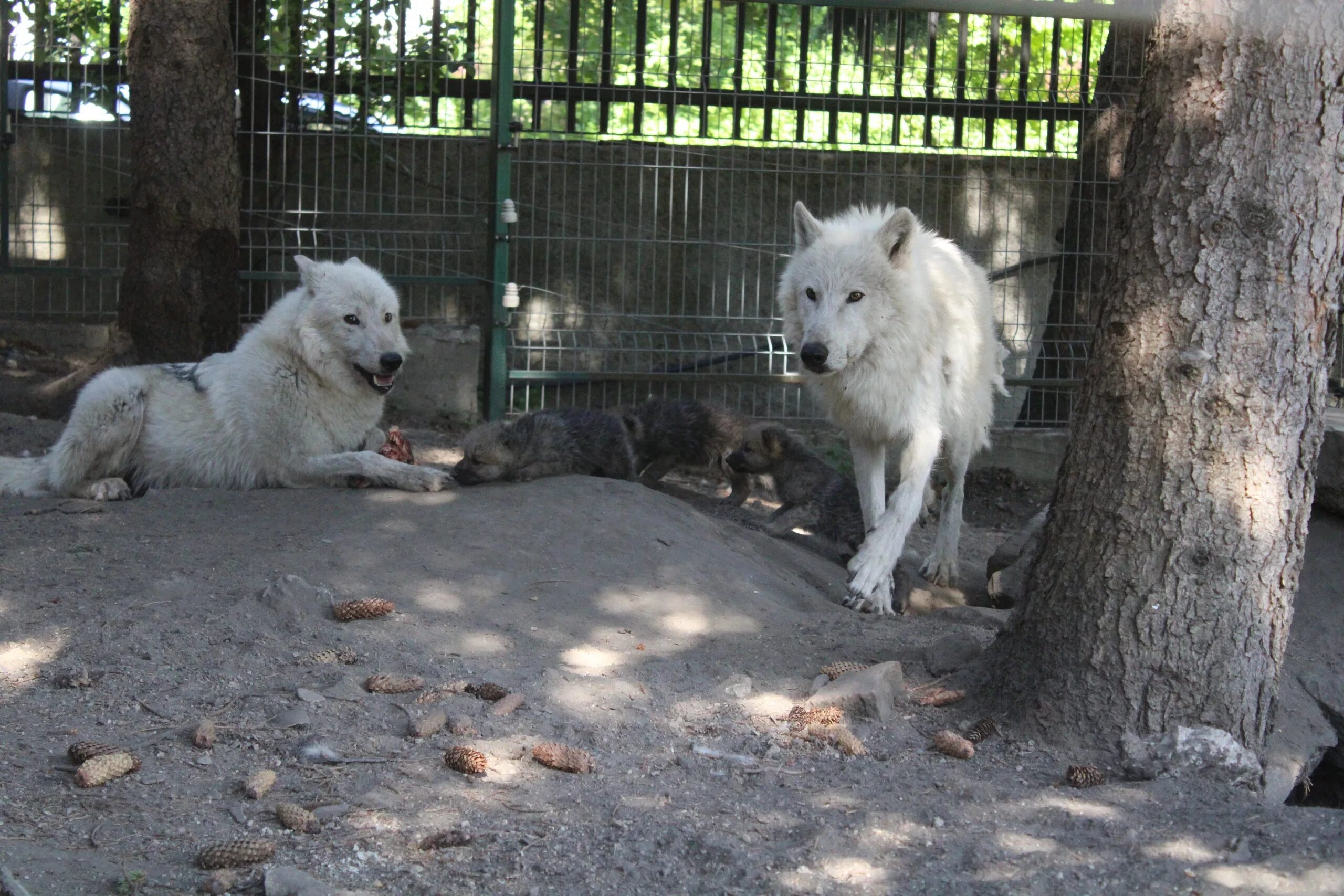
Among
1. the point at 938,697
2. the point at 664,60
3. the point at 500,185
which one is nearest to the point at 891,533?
the point at 938,697

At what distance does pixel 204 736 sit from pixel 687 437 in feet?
15.3

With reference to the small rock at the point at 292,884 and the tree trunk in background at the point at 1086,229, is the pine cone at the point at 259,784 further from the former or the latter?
the tree trunk in background at the point at 1086,229

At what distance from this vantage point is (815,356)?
5465 millimetres

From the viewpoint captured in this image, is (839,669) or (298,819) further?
(839,669)

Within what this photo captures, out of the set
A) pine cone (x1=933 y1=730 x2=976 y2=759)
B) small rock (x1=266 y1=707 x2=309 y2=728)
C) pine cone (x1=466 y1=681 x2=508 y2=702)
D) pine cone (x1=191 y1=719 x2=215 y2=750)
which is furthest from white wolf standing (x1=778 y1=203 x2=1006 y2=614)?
pine cone (x1=191 y1=719 x2=215 y2=750)

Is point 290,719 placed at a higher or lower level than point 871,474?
lower

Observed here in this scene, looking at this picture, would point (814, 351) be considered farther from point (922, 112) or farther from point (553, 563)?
point (922, 112)

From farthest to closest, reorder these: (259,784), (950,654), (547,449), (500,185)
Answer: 1. (500,185)
2. (547,449)
3. (950,654)
4. (259,784)

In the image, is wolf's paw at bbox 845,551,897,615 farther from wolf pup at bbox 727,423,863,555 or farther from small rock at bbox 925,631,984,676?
wolf pup at bbox 727,423,863,555

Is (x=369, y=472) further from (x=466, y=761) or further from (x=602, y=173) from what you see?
(x=602, y=173)

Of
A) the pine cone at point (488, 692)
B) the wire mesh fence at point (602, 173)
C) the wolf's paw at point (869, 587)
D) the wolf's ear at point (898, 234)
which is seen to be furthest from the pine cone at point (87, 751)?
the wire mesh fence at point (602, 173)

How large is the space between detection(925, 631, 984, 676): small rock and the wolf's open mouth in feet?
10.9

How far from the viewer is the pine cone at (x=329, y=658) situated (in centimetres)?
380

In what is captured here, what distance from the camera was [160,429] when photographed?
6320 mm
